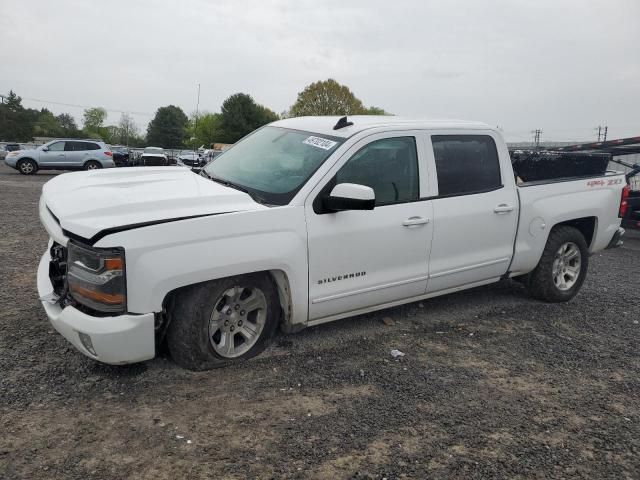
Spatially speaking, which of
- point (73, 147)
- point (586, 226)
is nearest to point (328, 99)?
point (73, 147)

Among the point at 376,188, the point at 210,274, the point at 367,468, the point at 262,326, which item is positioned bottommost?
the point at 367,468

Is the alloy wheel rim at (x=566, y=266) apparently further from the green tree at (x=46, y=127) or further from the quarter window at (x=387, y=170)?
the green tree at (x=46, y=127)

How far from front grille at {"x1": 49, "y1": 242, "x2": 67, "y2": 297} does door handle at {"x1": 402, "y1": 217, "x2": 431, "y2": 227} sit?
243 centimetres

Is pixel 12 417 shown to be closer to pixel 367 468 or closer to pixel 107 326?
pixel 107 326

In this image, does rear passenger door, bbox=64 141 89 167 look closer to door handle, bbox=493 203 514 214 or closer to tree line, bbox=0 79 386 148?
door handle, bbox=493 203 514 214

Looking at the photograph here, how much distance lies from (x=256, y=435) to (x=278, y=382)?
62cm

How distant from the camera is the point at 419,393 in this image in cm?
350

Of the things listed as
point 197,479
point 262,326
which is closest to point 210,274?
point 262,326

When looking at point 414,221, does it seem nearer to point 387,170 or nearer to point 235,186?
point 387,170

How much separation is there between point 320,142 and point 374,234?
0.83 m

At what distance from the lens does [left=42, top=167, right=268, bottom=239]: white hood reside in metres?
3.21

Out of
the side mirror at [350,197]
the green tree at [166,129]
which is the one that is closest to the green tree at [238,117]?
the green tree at [166,129]

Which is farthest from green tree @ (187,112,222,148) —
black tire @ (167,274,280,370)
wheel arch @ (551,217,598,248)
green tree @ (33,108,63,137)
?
black tire @ (167,274,280,370)

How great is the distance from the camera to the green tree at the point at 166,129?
106 m
